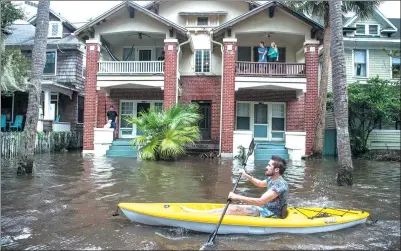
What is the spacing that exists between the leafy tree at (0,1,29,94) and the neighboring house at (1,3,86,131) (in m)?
5.37

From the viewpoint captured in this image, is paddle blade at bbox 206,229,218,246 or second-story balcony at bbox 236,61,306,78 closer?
paddle blade at bbox 206,229,218,246

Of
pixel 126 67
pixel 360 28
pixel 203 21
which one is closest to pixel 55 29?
pixel 126 67

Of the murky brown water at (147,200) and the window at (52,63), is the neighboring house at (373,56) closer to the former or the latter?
the murky brown water at (147,200)

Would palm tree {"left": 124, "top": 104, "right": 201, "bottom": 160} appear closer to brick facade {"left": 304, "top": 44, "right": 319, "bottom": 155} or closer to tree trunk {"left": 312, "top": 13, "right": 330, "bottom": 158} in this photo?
brick facade {"left": 304, "top": 44, "right": 319, "bottom": 155}

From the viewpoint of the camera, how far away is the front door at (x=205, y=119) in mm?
20781

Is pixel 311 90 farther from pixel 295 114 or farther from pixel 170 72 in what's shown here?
pixel 170 72

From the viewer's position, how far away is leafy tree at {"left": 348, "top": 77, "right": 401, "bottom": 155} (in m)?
18.7

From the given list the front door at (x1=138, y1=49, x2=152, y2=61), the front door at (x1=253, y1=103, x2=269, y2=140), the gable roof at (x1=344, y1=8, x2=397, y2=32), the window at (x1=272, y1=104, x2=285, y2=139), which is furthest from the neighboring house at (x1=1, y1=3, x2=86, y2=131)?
the gable roof at (x1=344, y1=8, x2=397, y2=32)

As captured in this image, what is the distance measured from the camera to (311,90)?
18.2 meters

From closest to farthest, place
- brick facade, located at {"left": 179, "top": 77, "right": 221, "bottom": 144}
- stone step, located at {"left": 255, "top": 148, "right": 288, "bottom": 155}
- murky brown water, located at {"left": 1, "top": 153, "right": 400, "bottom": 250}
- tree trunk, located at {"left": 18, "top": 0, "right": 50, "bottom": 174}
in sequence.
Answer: murky brown water, located at {"left": 1, "top": 153, "right": 400, "bottom": 250}, tree trunk, located at {"left": 18, "top": 0, "right": 50, "bottom": 174}, stone step, located at {"left": 255, "top": 148, "right": 288, "bottom": 155}, brick facade, located at {"left": 179, "top": 77, "right": 221, "bottom": 144}

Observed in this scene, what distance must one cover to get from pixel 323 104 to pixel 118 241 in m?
14.8

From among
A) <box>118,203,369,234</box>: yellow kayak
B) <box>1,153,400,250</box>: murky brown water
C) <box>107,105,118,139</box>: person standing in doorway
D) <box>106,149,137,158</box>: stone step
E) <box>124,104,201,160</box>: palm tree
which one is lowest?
<box>1,153,400,250</box>: murky brown water

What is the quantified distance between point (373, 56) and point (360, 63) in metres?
0.91

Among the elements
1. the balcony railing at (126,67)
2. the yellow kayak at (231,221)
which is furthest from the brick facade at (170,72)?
the yellow kayak at (231,221)
